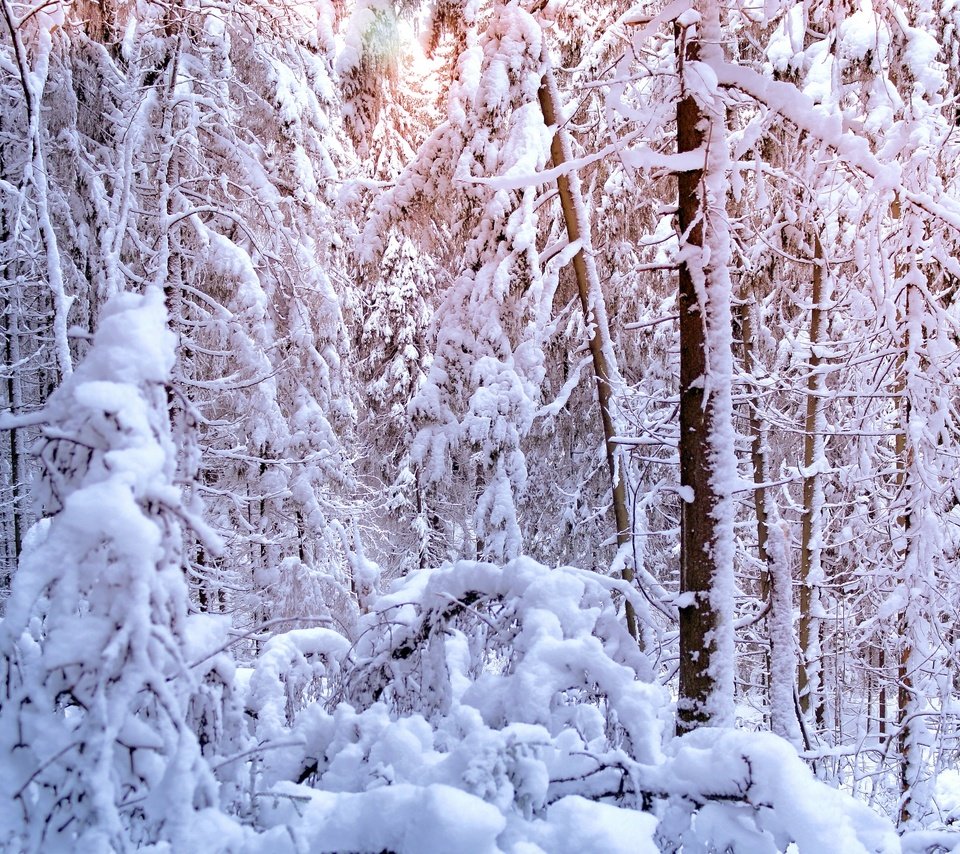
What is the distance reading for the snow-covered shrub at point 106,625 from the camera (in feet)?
4.87

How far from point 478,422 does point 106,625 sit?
752cm

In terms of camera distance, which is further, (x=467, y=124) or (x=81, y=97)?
(x=81, y=97)

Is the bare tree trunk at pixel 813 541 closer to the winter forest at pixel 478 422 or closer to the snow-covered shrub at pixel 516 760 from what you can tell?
the winter forest at pixel 478 422

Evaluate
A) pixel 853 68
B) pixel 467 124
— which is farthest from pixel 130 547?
pixel 467 124

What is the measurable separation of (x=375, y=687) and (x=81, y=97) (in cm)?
1205

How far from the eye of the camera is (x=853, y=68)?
6.50 meters

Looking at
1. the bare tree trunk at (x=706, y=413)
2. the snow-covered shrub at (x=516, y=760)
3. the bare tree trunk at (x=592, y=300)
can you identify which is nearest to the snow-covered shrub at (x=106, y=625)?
the snow-covered shrub at (x=516, y=760)

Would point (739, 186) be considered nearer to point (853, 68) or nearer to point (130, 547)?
point (853, 68)

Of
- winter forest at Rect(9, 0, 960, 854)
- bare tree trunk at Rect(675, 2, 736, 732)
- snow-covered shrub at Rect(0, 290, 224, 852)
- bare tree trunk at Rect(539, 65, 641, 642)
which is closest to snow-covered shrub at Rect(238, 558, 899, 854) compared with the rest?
winter forest at Rect(9, 0, 960, 854)

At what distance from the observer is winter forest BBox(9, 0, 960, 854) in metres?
1.69

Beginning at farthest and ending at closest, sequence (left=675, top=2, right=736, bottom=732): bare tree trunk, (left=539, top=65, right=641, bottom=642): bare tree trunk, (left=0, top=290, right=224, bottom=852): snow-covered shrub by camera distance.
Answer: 1. (left=539, top=65, right=641, bottom=642): bare tree trunk
2. (left=675, top=2, right=736, bottom=732): bare tree trunk
3. (left=0, top=290, right=224, bottom=852): snow-covered shrub

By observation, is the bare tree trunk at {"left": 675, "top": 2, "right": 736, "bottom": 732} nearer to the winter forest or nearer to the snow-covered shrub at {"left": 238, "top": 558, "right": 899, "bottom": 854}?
the winter forest

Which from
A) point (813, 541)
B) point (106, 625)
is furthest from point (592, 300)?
point (106, 625)

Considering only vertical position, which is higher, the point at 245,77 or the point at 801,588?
the point at 245,77
